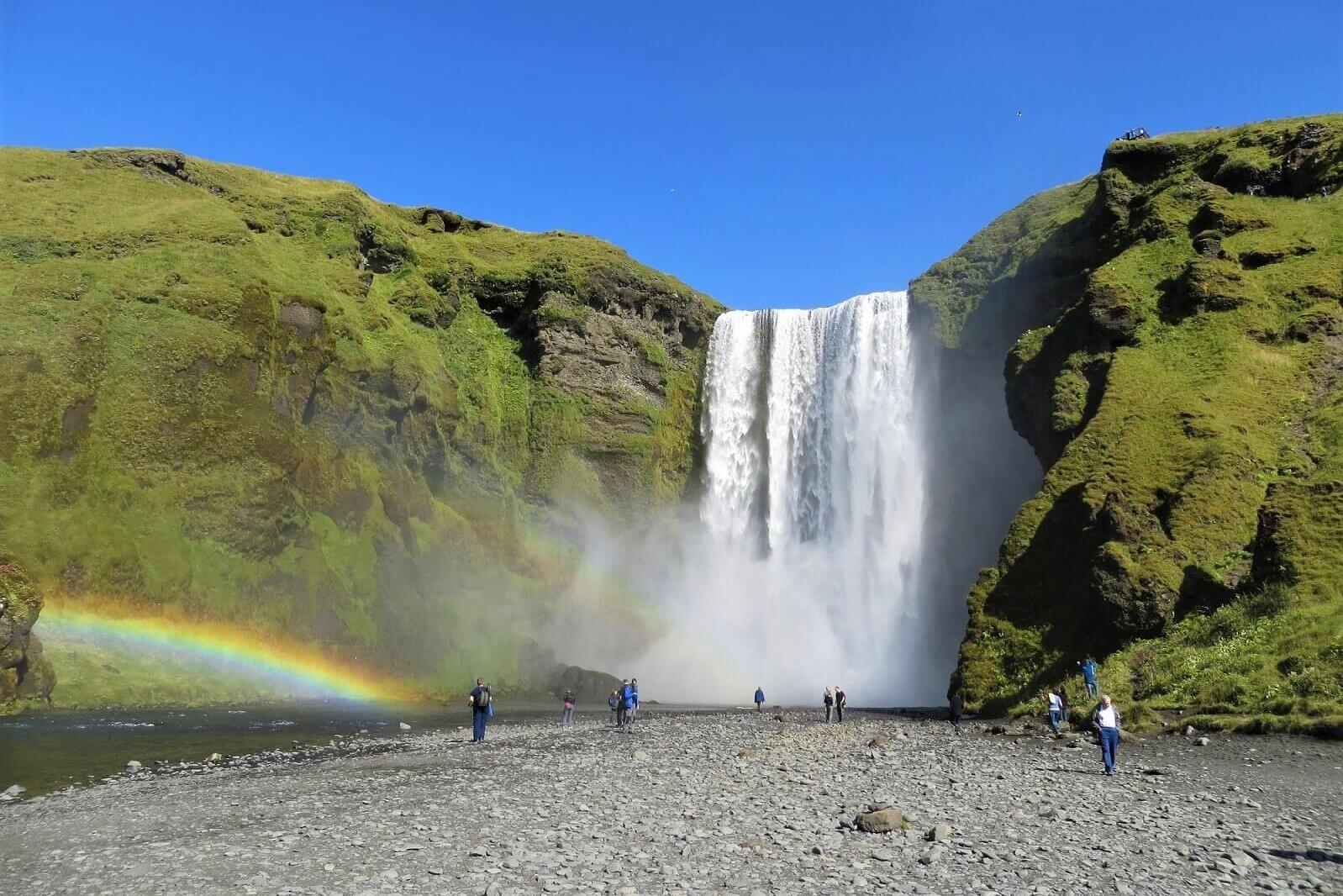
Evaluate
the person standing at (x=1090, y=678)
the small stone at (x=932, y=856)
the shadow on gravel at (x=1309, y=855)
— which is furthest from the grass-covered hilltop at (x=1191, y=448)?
the small stone at (x=932, y=856)

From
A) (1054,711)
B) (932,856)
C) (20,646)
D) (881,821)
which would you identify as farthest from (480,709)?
(20,646)

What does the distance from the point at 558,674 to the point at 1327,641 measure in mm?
44441

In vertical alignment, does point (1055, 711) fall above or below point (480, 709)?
above

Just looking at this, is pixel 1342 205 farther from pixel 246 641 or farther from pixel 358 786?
pixel 246 641

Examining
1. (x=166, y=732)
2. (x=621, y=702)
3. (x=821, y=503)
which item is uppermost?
(x=821, y=503)

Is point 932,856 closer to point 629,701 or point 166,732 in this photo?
point 629,701

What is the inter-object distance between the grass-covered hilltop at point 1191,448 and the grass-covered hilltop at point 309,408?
36.0m

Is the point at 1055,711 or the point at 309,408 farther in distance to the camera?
the point at 309,408

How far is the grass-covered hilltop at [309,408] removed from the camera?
49156mm

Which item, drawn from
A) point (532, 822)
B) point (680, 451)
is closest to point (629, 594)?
point (680, 451)

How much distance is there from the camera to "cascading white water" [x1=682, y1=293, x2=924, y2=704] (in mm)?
64562

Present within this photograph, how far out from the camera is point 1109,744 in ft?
61.2

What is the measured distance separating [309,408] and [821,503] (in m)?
38.8

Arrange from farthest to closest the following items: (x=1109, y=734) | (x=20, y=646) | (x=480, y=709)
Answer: (x=20, y=646)
(x=480, y=709)
(x=1109, y=734)
